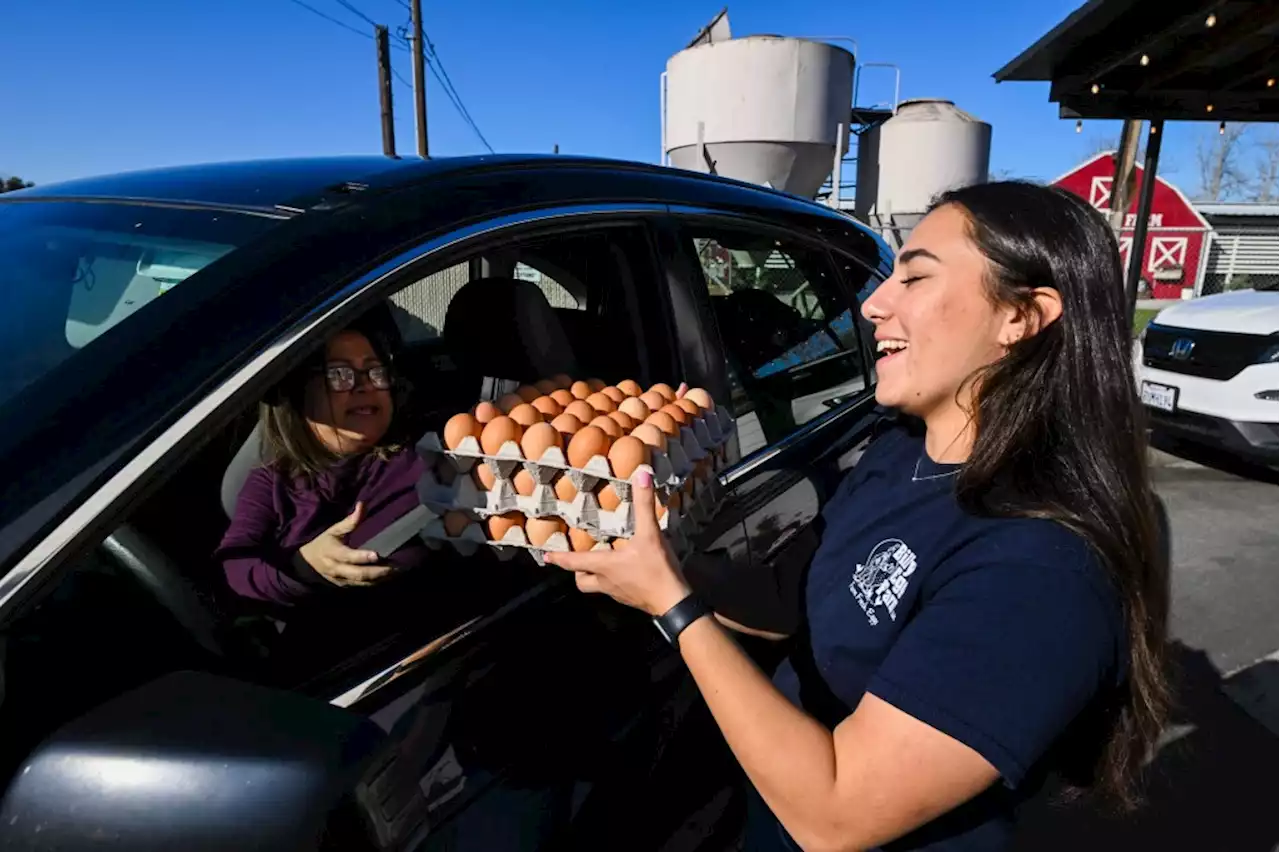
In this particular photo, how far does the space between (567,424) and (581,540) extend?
0.21m

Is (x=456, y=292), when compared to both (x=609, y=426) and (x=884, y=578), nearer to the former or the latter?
(x=609, y=426)

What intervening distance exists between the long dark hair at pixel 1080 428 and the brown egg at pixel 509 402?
778 millimetres

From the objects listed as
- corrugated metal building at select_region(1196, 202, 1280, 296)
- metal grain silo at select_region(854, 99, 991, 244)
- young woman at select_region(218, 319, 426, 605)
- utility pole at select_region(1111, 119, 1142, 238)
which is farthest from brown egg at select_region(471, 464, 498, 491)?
corrugated metal building at select_region(1196, 202, 1280, 296)

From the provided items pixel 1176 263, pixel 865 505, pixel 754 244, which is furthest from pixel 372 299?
pixel 1176 263

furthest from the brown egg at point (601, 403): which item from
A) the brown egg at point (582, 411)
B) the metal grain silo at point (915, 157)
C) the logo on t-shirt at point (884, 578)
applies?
the metal grain silo at point (915, 157)

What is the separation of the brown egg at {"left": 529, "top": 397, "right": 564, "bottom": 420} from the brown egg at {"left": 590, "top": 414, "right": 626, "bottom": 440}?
0.10 m

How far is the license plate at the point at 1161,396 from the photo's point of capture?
6.27 meters

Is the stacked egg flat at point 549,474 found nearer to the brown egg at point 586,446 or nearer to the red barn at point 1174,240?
the brown egg at point 586,446

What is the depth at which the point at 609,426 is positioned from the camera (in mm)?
1367

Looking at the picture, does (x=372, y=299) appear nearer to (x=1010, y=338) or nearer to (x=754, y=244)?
(x=1010, y=338)

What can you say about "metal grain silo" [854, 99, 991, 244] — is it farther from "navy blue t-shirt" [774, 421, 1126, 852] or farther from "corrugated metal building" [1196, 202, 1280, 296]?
"navy blue t-shirt" [774, 421, 1126, 852]

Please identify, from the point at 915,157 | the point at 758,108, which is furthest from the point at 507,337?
the point at 915,157

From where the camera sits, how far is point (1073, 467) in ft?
3.90

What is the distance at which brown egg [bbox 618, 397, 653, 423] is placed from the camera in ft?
4.82
